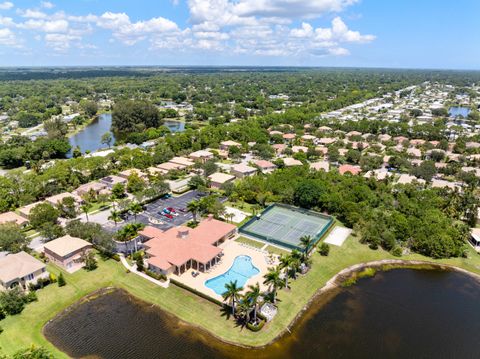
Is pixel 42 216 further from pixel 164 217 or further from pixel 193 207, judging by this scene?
pixel 193 207

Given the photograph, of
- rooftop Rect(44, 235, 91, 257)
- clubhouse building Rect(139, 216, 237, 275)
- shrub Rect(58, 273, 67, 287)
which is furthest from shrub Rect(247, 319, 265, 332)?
rooftop Rect(44, 235, 91, 257)

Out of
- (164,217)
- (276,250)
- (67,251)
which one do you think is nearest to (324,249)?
(276,250)

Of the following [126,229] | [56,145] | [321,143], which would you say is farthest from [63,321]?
[321,143]

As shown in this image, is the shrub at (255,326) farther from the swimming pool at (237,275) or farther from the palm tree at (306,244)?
the palm tree at (306,244)

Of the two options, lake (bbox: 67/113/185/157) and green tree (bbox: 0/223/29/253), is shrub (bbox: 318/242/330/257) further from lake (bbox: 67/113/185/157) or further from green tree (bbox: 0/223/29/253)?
lake (bbox: 67/113/185/157)

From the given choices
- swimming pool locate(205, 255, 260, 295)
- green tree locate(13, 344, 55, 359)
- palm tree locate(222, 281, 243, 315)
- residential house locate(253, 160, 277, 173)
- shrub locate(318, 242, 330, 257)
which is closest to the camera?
green tree locate(13, 344, 55, 359)

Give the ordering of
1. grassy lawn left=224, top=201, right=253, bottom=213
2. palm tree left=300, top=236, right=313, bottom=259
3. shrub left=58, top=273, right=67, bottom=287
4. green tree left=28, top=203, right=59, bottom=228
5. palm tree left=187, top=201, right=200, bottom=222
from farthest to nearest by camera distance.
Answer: grassy lawn left=224, top=201, right=253, bottom=213
palm tree left=187, top=201, right=200, bottom=222
green tree left=28, top=203, right=59, bottom=228
palm tree left=300, top=236, right=313, bottom=259
shrub left=58, top=273, right=67, bottom=287

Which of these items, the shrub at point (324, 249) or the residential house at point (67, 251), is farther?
the shrub at point (324, 249)

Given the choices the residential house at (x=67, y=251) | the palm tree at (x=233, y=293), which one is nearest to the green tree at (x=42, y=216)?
the residential house at (x=67, y=251)
